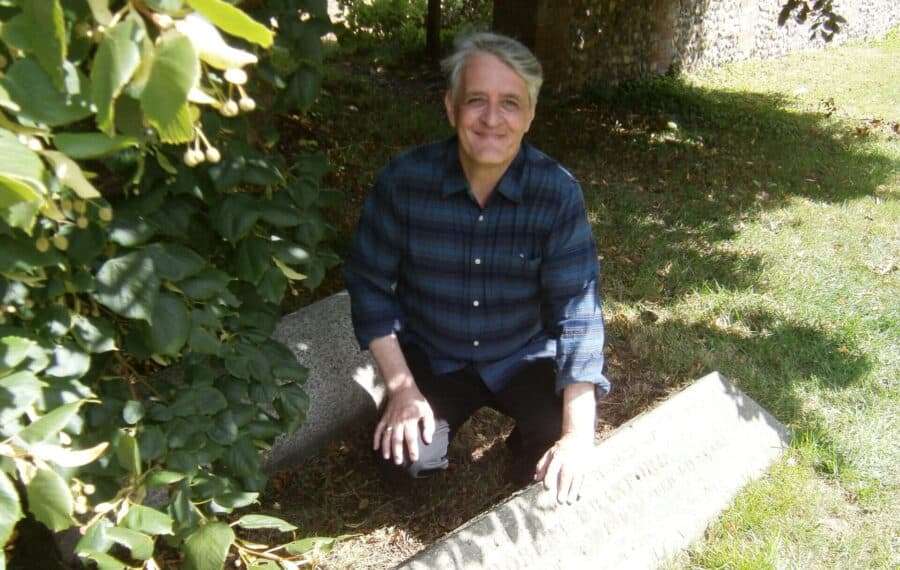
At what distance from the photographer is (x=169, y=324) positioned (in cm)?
131

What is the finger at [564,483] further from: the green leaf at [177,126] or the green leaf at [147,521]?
the green leaf at [177,126]

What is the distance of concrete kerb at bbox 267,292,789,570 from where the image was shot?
85.1 inches

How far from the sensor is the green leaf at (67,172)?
3.21ft

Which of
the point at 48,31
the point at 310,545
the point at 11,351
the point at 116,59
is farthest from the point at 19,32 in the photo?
the point at 310,545

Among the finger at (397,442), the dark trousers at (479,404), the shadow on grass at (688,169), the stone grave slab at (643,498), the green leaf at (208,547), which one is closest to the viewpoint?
the green leaf at (208,547)

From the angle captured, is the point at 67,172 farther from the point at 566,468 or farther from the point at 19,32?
the point at 566,468

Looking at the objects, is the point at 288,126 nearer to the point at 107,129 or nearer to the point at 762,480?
the point at 762,480

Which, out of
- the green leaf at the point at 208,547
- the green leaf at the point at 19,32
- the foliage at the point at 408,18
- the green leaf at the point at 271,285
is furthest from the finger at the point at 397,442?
the foliage at the point at 408,18

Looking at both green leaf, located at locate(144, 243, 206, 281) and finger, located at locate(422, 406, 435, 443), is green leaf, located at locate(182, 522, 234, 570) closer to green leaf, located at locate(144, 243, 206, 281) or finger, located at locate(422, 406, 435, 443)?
green leaf, located at locate(144, 243, 206, 281)

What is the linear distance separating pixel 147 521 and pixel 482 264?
137 cm

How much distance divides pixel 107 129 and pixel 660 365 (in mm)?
3070

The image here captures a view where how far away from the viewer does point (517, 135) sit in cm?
228

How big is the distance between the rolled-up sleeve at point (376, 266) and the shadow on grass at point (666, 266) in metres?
0.72

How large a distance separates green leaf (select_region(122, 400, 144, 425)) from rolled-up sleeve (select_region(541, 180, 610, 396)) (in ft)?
4.16
